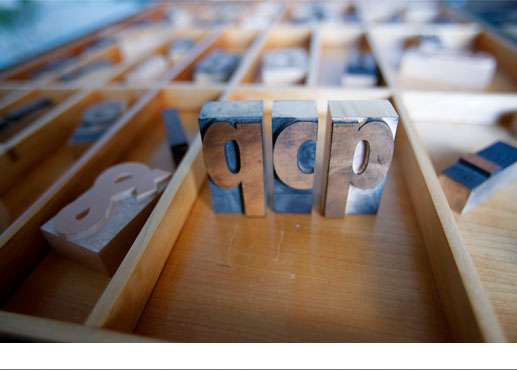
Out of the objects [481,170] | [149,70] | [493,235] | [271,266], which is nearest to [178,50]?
[149,70]

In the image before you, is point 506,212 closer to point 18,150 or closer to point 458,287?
point 458,287

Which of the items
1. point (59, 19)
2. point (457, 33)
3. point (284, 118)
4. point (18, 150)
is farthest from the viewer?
point (59, 19)

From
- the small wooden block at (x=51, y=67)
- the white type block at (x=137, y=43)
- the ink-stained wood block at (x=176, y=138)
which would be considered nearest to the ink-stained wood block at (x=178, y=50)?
the white type block at (x=137, y=43)

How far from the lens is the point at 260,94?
1.56 metres

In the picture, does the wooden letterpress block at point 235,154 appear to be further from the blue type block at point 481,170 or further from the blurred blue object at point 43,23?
the blurred blue object at point 43,23

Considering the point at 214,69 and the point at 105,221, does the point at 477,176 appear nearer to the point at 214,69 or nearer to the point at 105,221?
the point at 105,221

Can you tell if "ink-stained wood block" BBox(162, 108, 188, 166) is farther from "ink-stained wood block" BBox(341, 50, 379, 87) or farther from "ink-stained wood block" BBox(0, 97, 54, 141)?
"ink-stained wood block" BBox(341, 50, 379, 87)

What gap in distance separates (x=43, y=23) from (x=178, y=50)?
6.13ft

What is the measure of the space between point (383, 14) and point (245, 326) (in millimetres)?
3982

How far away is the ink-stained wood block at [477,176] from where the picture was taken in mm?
953

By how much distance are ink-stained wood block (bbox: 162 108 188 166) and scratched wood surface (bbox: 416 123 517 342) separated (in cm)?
113

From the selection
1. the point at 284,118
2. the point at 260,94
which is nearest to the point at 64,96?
the point at 260,94

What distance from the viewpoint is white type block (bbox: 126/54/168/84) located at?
211 cm

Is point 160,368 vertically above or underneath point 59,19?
underneath
